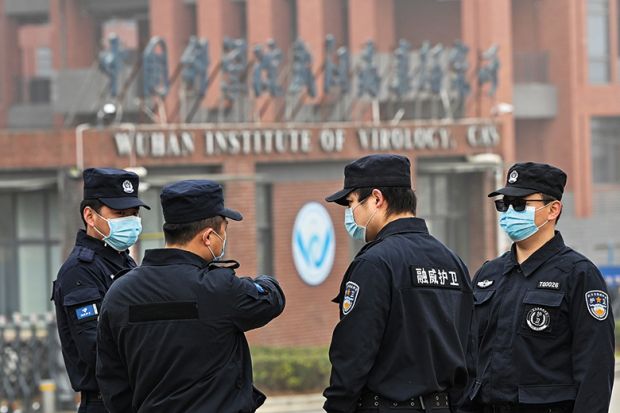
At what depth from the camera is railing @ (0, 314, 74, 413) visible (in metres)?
19.2

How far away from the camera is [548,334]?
632 centimetres

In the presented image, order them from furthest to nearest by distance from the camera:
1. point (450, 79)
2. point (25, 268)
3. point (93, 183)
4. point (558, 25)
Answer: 1. point (558, 25)
2. point (450, 79)
3. point (25, 268)
4. point (93, 183)

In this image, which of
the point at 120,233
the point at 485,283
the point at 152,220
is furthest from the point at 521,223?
the point at 152,220

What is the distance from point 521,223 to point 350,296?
127 cm

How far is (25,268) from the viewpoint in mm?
26047

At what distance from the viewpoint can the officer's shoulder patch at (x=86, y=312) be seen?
21.9 ft

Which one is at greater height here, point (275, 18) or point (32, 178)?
point (275, 18)

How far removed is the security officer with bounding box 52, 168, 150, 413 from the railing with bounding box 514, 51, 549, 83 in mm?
33918

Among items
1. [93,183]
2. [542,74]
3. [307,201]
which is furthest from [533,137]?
[93,183]

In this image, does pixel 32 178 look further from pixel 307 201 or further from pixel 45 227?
pixel 307 201

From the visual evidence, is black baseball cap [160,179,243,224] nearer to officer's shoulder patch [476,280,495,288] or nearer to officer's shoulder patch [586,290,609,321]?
officer's shoulder patch [476,280,495,288]

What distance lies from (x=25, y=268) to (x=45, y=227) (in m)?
1.14

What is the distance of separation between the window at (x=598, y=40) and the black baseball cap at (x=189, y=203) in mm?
36284

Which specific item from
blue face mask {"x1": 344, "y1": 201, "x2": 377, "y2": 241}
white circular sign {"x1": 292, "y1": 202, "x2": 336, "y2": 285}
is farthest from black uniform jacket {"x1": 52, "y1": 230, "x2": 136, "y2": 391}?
white circular sign {"x1": 292, "y1": 202, "x2": 336, "y2": 285}
